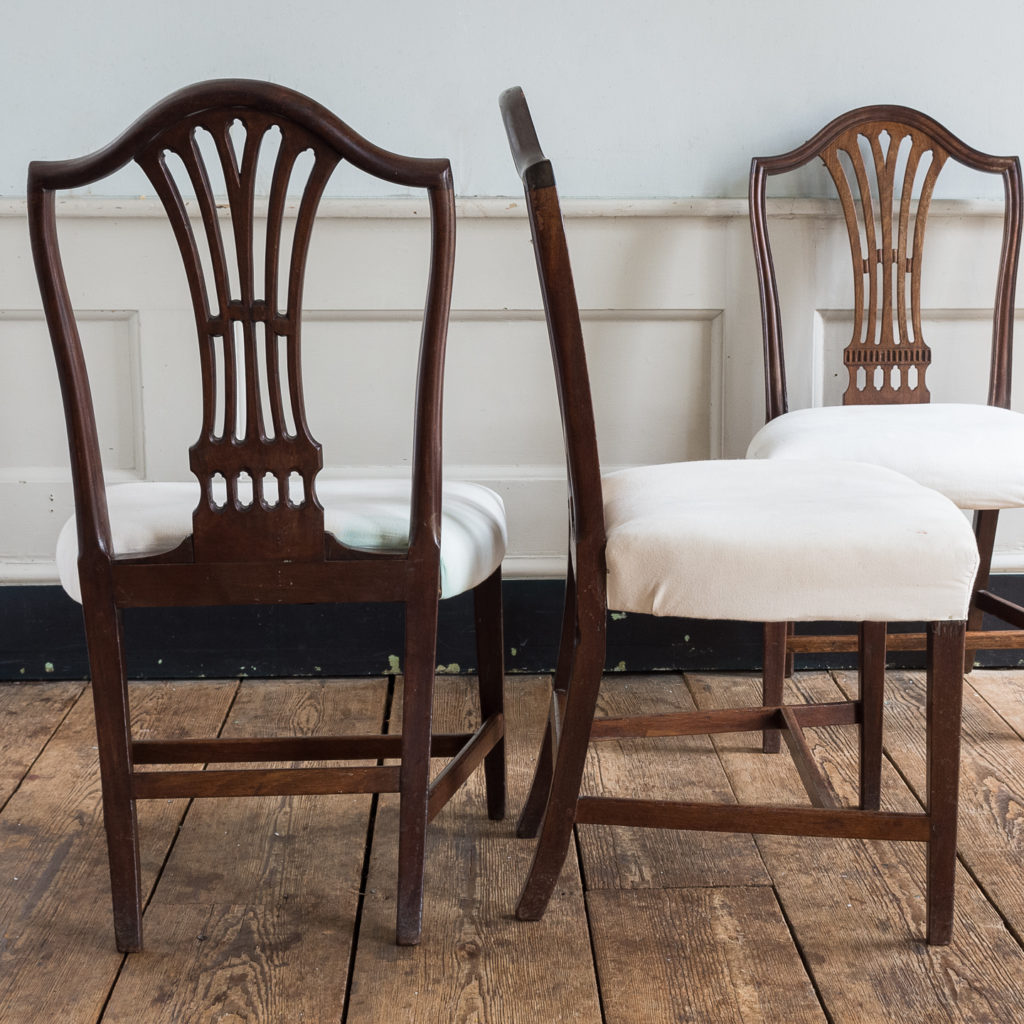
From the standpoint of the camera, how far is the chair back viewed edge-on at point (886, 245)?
1.86m

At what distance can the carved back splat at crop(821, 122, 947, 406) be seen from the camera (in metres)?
1.87

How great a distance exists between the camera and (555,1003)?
1.08m

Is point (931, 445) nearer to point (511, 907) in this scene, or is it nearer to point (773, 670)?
point (773, 670)

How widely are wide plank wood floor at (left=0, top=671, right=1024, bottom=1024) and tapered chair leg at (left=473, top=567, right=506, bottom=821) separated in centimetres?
5

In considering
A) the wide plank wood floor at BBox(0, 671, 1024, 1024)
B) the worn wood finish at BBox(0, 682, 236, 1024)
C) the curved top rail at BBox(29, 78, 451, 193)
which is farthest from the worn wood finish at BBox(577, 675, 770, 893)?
the curved top rail at BBox(29, 78, 451, 193)

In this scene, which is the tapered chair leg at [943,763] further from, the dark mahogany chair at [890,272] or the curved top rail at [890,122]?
the curved top rail at [890,122]

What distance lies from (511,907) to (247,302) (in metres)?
0.74

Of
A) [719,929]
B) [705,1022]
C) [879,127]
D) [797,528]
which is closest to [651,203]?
[879,127]

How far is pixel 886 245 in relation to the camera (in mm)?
1884

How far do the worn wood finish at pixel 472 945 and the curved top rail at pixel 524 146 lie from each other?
79cm

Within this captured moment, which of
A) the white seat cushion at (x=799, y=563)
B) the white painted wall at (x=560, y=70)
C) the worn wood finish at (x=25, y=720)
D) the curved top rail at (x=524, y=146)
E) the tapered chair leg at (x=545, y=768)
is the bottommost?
the worn wood finish at (x=25, y=720)

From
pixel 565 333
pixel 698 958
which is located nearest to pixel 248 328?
pixel 565 333

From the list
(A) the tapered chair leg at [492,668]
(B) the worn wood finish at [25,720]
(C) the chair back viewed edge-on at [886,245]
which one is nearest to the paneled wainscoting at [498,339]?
(C) the chair back viewed edge-on at [886,245]

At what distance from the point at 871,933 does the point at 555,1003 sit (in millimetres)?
373
